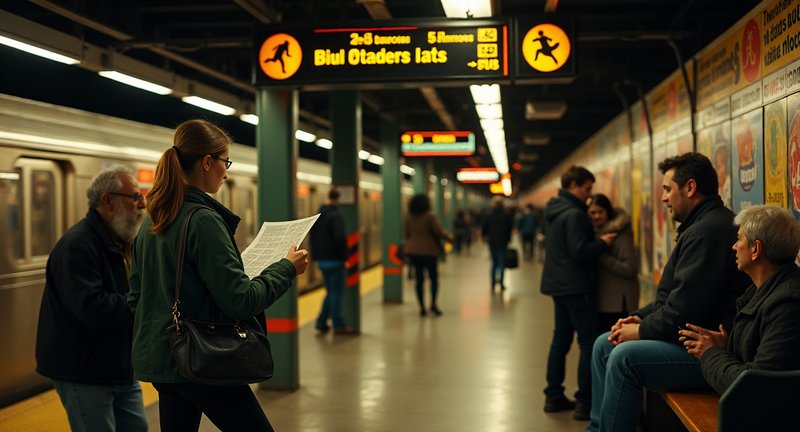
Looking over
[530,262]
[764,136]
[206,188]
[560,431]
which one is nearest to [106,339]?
[206,188]

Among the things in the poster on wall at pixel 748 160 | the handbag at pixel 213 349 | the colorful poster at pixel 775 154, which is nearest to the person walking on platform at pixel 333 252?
the poster on wall at pixel 748 160

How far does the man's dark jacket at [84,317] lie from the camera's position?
295 cm

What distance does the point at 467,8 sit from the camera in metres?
4.96

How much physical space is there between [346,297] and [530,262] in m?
12.5

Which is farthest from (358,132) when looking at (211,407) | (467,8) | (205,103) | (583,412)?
(211,407)

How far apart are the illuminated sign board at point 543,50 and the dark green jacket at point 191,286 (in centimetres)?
306

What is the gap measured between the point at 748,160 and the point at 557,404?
205 cm

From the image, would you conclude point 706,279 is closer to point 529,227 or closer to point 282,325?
point 282,325

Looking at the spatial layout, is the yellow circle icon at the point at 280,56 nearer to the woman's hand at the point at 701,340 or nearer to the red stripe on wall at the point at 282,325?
the red stripe on wall at the point at 282,325

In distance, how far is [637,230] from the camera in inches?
376

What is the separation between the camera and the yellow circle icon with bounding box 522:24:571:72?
4.99 metres

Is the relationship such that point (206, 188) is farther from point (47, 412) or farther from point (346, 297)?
point (346, 297)

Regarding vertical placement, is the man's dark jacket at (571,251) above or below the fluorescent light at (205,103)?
below

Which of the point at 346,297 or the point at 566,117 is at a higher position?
the point at 566,117
